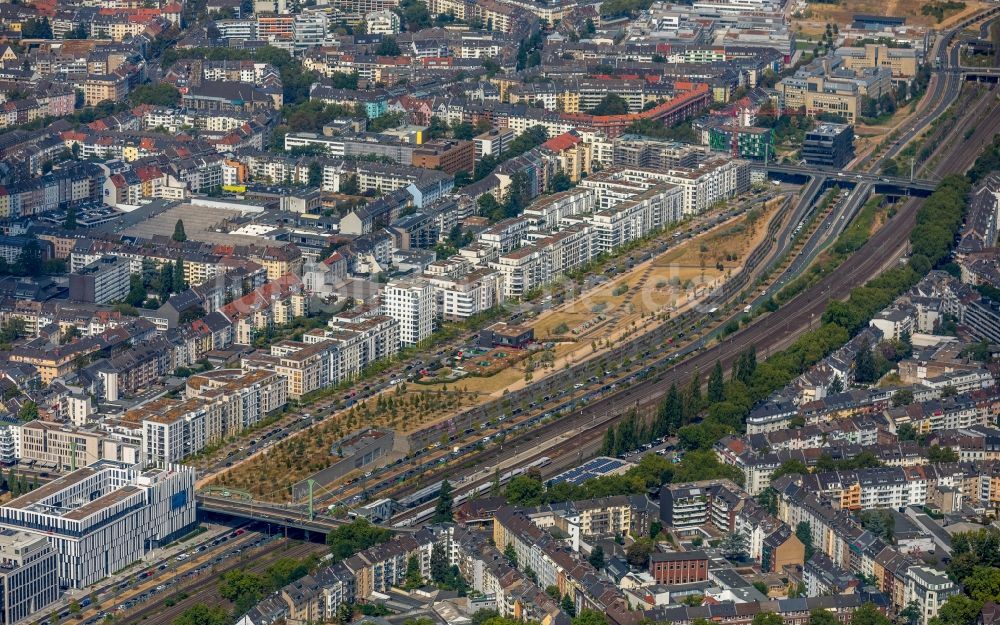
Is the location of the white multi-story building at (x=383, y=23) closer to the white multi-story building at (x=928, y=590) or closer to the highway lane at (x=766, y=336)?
the highway lane at (x=766, y=336)

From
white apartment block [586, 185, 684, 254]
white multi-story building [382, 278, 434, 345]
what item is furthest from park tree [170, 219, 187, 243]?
white apartment block [586, 185, 684, 254]

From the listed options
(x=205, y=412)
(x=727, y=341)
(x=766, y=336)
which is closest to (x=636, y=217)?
(x=766, y=336)

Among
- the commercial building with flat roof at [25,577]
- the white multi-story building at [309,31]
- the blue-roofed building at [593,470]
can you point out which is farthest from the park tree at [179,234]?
the white multi-story building at [309,31]

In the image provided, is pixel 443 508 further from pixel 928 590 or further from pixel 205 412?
pixel 928 590

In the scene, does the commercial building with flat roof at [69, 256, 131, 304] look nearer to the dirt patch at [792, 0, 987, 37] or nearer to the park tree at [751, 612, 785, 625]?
the park tree at [751, 612, 785, 625]

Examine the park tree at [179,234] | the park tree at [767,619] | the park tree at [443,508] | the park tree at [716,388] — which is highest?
the park tree at [179,234]
